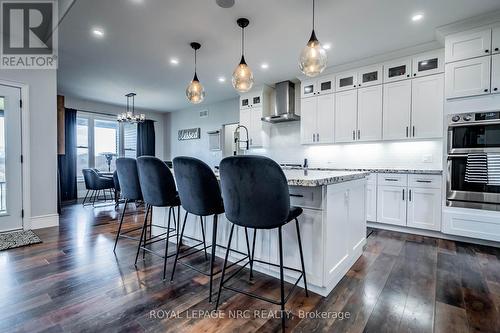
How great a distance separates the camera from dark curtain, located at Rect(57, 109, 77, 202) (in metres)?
6.43

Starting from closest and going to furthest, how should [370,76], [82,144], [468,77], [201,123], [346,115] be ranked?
1. [468,77]
2. [370,76]
3. [346,115]
4. [82,144]
5. [201,123]

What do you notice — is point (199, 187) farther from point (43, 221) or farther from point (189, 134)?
point (189, 134)

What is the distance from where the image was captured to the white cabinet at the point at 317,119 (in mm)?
4598

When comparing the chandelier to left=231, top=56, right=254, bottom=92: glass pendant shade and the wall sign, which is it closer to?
the wall sign

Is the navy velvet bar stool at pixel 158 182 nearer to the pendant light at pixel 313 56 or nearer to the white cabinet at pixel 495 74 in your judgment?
the pendant light at pixel 313 56

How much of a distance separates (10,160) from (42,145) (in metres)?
0.43

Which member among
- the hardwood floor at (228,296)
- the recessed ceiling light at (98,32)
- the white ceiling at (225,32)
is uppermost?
the white ceiling at (225,32)

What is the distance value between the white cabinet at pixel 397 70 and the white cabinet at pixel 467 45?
57 cm

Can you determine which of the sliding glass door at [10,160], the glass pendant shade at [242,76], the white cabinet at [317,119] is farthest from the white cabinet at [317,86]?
the sliding glass door at [10,160]

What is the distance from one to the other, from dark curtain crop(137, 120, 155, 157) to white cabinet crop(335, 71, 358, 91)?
6252 mm

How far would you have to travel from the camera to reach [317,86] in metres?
4.75

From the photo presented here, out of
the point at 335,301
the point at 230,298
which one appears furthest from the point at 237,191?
the point at 335,301

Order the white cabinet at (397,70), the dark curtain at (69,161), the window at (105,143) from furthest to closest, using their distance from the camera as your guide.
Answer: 1. the window at (105,143)
2. the dark curtain at (69,161)
3. the white cabinet at (397,70)

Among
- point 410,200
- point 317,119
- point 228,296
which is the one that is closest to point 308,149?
point 317,119
